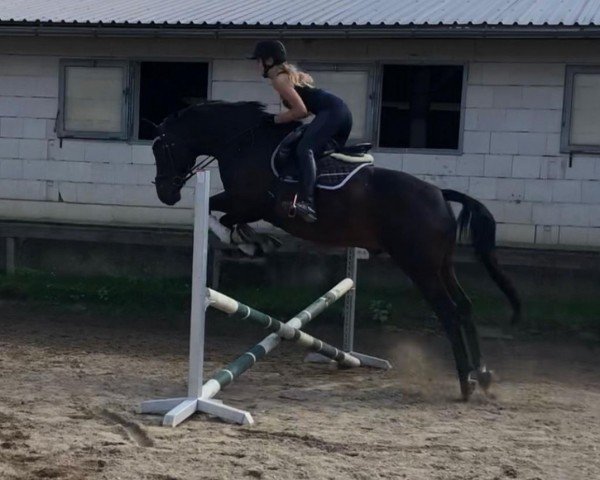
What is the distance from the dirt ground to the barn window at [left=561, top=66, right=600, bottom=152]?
2.13 meters

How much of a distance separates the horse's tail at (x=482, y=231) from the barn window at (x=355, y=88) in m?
3.42

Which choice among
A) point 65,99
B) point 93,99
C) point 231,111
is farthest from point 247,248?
point 65,99

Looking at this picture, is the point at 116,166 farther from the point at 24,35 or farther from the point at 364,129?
the point at 364,129

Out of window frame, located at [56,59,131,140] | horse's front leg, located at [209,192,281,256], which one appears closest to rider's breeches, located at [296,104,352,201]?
horse's front leg, located at [209,192,281,256]

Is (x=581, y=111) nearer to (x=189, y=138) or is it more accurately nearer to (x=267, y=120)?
(x=267, y=120)

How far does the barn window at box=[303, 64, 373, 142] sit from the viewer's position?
10.3m

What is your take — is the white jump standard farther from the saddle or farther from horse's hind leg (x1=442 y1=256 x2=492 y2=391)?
horse's hind leg (x1=442 y1=256 x2=492 y2=391)

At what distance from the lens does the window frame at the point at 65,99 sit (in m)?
10.9

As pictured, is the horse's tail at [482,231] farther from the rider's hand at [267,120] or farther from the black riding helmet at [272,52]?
the black riding helmet at [272,52]

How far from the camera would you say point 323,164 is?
6930 mm

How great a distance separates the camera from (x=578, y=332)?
30.3 feet

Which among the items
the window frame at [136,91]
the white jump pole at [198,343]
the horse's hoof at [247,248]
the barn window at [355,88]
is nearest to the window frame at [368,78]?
the barn window at [355,88]

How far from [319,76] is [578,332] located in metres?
3.84

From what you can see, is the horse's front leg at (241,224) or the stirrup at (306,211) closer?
A: the stirrup at (306,211)
